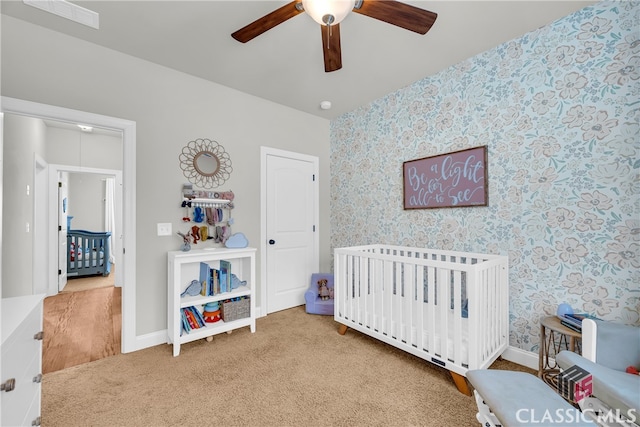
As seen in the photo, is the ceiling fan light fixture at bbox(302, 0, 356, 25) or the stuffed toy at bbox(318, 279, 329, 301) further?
the stuffed toy at bbox(318, 279, 329, 301)

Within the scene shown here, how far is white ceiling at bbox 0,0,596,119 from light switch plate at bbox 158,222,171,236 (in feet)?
4.67

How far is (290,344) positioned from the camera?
2.41 meters

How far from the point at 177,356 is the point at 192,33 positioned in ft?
8.19

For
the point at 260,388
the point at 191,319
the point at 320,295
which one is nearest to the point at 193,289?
the point at 191,319

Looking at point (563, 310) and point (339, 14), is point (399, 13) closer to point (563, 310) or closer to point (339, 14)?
point (339, 14)

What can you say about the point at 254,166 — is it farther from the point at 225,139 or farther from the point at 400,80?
the point at 400,80

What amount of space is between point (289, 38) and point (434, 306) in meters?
2.24

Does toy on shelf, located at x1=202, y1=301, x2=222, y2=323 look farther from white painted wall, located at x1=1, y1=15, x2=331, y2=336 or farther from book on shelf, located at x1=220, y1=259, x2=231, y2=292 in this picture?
white painted wall, located at x1=1, y1=15, x2=331, y2=336

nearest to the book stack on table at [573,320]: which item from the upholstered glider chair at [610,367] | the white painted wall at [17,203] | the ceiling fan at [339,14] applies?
the upholstered glider chair at [610,367]

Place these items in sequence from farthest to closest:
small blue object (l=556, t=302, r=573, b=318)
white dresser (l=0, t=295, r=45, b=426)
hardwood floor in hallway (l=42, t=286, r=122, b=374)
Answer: hardwood floor in hallway (l=42, t=286, r=122, b=374), small blue object (l=556, t=302, r=573, b=318), white dresser (l=0, t=295, r=45, b=426)

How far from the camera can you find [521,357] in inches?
80.6

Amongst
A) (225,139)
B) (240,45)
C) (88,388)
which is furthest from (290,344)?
(240,45)

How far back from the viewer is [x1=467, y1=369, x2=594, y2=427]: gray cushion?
0.99 m

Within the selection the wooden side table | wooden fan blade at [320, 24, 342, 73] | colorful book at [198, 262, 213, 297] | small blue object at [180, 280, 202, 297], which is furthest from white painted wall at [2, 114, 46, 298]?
the wooden side table
